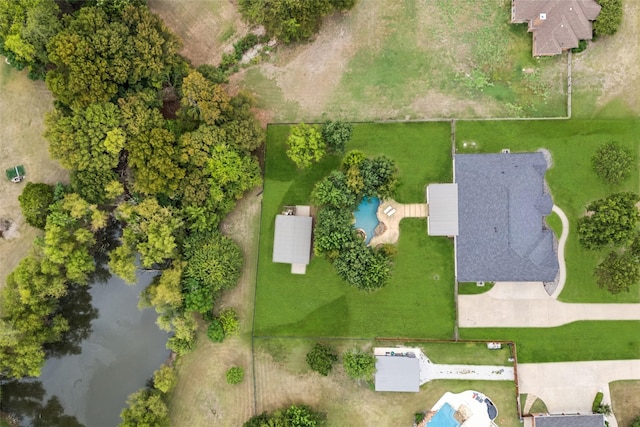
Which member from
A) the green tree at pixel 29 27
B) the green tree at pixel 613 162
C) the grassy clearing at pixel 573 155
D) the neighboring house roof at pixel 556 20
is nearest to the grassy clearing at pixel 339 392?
the grassy clearing at pixel 573 155

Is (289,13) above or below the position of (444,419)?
above

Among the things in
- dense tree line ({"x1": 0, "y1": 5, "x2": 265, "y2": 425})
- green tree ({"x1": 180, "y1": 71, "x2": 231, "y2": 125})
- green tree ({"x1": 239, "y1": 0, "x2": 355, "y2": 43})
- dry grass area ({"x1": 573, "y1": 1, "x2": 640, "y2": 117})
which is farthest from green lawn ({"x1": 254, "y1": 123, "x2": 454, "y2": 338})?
dry grass area ({"x1": 573, "y1": 1, "x2": 640, "y2": 117})

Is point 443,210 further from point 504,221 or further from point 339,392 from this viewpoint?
point 339,392

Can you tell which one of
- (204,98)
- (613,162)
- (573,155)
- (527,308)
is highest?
(204,98)

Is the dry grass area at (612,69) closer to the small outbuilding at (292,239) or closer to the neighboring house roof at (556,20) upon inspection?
the neighboring house roof at (556,20)

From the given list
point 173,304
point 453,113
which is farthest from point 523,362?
point 173,304

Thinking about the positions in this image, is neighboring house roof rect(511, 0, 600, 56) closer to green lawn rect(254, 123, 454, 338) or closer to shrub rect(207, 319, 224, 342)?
green lawn rect(254, 123, 454, 338)

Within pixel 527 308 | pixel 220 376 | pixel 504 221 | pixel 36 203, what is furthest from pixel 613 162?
pixel 36 203
